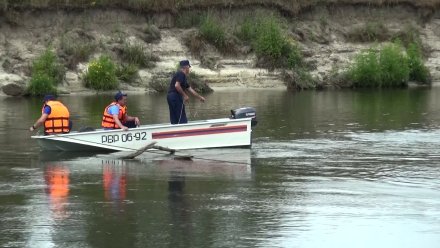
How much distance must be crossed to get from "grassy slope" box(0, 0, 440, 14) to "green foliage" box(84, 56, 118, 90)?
264 inches

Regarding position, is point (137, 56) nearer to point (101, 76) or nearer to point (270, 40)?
point (101, 76)

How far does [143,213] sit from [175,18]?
1493 inches

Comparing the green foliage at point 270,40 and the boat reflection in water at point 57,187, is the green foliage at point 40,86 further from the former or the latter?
the boat reflection in water at point 57,187

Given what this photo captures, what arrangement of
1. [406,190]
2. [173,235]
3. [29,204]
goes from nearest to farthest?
[173,235] < [29,204] < [406,190]

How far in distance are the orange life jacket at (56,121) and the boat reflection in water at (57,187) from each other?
1.93 meters

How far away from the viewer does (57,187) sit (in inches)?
624

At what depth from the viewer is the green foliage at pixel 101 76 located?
140 feet

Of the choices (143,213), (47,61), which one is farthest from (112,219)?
(47,61)

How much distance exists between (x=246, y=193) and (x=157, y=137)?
5.55 meters

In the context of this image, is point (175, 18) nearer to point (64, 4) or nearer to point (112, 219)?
point (64, 4)

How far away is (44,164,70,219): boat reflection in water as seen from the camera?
543 inches

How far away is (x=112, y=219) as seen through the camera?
1309cm

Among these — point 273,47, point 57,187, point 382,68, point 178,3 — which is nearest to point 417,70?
point 382,68

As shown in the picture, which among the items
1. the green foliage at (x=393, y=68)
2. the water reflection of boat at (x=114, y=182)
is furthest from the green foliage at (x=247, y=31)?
the water reflection of boat at (x=114, y=182)
